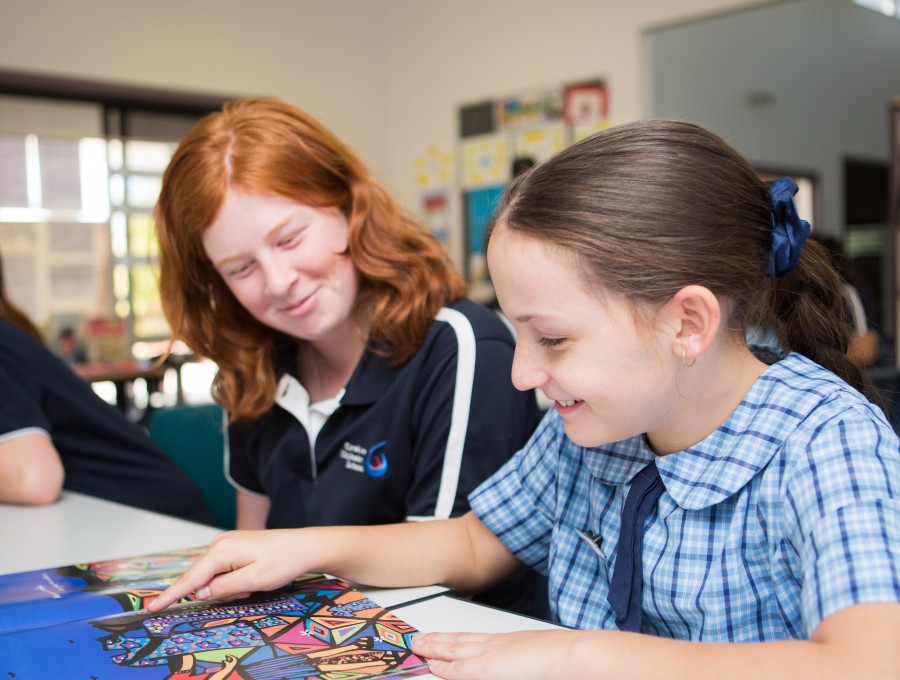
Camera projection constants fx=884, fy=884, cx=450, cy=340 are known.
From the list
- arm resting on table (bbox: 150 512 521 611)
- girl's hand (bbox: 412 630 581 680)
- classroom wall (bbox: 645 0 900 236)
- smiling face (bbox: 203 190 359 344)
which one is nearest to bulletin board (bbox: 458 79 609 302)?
classroom wall (bbox: 645 0 900 236)

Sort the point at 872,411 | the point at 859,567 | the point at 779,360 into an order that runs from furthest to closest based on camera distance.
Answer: the point at 779,360, the point at 872,411, the point at 859,567

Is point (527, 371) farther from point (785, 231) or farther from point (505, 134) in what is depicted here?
point (505, 134)

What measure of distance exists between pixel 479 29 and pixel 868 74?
11.2 ft

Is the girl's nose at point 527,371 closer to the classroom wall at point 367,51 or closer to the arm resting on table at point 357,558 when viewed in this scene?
the arm resting on table at point 357,558

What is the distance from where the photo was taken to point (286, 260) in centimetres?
126

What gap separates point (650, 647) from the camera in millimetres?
650

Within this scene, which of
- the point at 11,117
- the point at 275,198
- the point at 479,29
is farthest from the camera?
the point at 479,29

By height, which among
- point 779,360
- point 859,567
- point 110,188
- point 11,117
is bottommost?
point 859,567

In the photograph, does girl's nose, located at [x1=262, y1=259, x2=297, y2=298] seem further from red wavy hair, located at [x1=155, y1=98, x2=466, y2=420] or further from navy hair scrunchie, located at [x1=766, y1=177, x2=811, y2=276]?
navy hair scrunchie, located at [x1=766, y1=177, x2=811, y2=276]

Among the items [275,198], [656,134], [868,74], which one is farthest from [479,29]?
[656,134]

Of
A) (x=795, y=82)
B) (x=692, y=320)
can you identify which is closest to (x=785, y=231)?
(x=692, y=320)

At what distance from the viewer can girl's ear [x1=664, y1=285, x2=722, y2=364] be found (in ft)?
2.55

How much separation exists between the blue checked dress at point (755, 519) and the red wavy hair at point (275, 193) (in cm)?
42

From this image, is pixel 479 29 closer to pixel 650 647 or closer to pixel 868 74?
pixel 868 74
